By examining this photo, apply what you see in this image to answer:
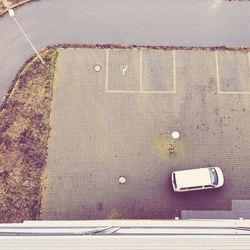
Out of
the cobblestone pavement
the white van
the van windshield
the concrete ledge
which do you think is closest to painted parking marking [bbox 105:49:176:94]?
the cobblestone pavement

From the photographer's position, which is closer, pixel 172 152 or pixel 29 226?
pixel 29 226

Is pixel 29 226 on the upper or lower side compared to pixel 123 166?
lower

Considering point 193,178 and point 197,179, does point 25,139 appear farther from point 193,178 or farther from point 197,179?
point 197,179

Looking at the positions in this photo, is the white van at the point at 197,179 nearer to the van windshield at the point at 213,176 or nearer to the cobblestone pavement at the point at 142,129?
the van windshield at the point at 213,176

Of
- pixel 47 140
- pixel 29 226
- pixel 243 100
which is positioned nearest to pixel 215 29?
pixel 243 100

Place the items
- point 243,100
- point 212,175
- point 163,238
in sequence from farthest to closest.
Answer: point 243,100
point 212,175
point 163,238

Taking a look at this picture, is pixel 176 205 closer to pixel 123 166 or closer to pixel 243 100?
pixel 123 166

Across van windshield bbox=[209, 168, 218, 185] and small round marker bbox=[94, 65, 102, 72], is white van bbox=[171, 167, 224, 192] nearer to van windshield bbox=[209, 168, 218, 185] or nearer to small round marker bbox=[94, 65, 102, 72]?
van windshield bbox=[209, 168, 218, 185]
